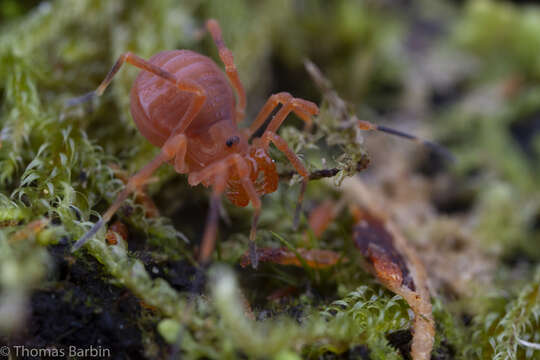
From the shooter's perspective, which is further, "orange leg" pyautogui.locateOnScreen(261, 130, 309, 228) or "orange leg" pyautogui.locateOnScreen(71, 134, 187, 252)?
"orange leg" pyautogui.locateOnScreen(261, 130, 309, 228)

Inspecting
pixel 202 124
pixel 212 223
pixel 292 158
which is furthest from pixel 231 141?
pixel 212 223

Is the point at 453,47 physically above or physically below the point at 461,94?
above

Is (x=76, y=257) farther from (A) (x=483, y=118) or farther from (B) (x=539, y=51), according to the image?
(B) (x=539, y=51)

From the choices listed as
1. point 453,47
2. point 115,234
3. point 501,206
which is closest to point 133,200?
point 115,234

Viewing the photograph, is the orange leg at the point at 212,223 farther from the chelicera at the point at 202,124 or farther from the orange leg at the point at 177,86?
the orange leg at the point at 177,86

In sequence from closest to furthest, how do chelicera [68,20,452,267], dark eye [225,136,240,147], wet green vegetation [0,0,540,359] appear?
wet green vegetation [0,0,540,359]
chelicera [68,20,452,267]
dark eye [225,136,240,147]

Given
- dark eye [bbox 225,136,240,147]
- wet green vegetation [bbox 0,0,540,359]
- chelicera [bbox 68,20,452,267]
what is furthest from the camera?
dark eye [bbox 225,136,240,147]

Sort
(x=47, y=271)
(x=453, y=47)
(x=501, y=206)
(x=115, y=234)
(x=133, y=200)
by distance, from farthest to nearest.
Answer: (x=453, y=47)
(x=501, y=206)
(x=133, y=200)
(x=115, y=234)
(x=47, y=271)

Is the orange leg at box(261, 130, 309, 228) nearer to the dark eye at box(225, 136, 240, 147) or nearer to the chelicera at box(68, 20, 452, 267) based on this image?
the chelicera at box(68, 20, 452, 267)

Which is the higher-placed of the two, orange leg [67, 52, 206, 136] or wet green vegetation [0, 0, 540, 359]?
orange leg [67, 52, 206, 136]

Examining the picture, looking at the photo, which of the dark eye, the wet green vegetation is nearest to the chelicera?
the dark eye
